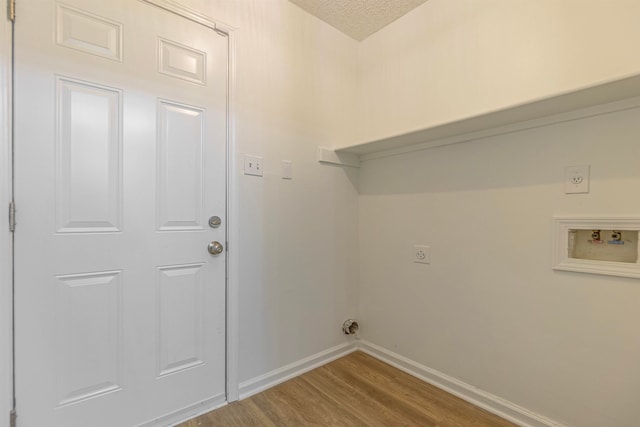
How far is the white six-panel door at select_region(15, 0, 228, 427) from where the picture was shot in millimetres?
1132

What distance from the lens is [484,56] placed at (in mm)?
1618

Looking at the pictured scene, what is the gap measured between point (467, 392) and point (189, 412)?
5.07ft

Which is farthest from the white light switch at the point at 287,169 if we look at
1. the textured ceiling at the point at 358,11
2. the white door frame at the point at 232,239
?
the textured ceiling at the point at 358,11

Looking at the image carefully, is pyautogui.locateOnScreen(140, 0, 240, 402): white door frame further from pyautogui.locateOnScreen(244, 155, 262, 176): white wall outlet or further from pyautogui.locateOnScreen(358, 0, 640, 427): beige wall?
pyautogui.locateOnScreen(358, 0, 640, 427): beige wall

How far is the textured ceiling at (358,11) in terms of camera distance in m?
1.88

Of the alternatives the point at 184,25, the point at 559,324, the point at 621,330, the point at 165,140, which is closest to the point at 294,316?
the point at 165,140

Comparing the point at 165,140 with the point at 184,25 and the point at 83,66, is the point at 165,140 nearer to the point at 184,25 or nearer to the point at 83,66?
the point at 83,66

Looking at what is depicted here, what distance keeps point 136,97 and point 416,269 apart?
1.87 meters

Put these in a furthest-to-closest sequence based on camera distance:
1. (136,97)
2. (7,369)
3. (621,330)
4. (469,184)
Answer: (469,184) < (136,97) < (621,330) < (7,369)

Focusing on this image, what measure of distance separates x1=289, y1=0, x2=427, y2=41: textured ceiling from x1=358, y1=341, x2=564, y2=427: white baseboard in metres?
2.40

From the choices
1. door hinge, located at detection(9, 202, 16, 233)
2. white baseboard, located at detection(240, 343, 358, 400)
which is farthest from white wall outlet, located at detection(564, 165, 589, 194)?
door hinge, located at detection(9, 202, 16, 233)

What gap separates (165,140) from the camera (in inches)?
55.6

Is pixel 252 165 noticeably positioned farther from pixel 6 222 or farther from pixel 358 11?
pixel 358 11

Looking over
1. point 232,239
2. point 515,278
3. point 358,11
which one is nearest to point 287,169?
point 232,239
